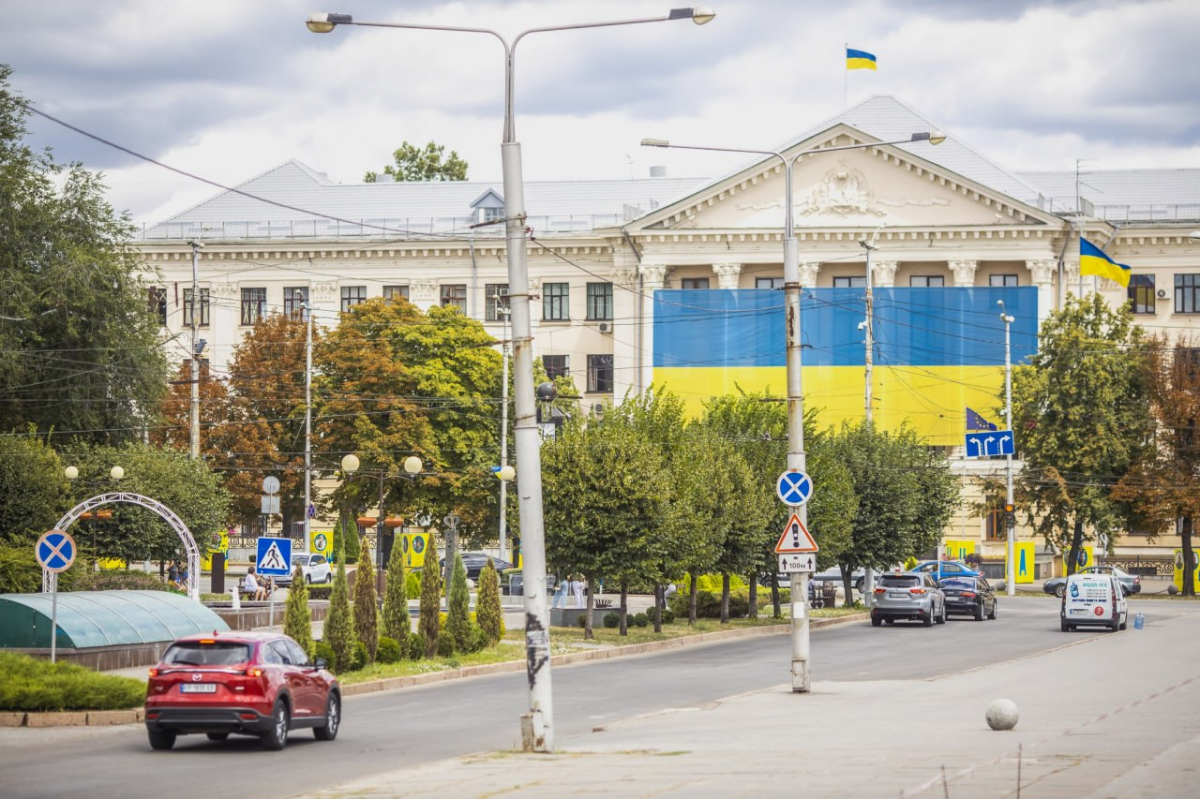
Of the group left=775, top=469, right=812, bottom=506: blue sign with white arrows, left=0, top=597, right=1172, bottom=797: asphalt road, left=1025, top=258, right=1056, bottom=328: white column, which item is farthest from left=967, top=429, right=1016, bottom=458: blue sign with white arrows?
left=775, top=469, right=812, bottom=506: blue sign with white arrows

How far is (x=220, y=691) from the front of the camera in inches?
758

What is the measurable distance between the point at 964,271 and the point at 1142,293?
924 centimetres

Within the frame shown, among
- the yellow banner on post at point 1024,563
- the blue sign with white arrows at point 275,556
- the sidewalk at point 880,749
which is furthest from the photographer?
the yellow banner on post at point 1024,563

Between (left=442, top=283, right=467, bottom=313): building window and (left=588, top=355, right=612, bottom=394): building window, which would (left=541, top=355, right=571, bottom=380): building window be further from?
(left=442, top=283, right=467, bottom=313): building window

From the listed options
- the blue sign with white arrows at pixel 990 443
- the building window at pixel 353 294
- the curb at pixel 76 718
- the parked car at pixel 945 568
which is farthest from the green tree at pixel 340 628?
the building window at pixel 353 294

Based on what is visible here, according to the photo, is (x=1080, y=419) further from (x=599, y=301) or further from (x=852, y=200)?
(x=599, y=301)

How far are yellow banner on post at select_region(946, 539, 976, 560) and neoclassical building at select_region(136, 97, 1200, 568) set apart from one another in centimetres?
200

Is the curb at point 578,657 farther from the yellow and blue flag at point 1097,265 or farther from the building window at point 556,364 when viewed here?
the building window at point 556,364

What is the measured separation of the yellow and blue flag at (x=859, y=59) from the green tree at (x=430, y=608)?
4063 cm

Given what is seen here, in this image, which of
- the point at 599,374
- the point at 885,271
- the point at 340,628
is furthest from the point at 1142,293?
the point at 340,628

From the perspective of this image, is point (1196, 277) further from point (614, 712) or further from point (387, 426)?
point (614, 712)

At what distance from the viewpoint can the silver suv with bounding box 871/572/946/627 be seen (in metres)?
49.6

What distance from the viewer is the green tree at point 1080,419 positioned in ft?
239

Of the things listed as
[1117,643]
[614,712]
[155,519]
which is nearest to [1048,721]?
[614,712]
